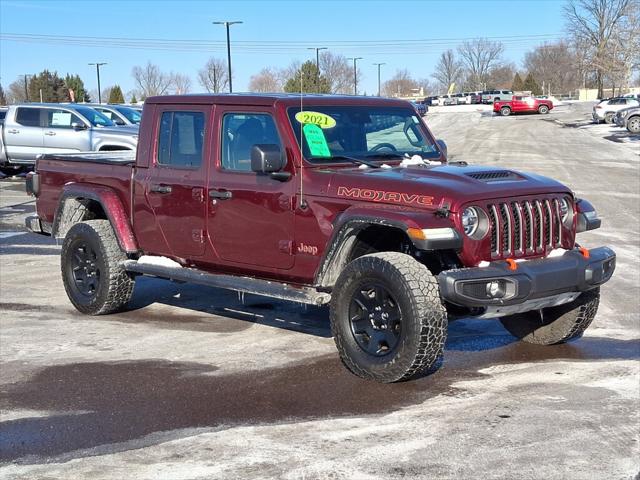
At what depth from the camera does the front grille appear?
5785mm

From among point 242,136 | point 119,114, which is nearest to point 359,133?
point 242,136

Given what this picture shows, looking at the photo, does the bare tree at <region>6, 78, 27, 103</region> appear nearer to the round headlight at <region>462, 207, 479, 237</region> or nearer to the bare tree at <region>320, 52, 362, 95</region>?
the bare tree at <region>320, 52, 362, 95</region>

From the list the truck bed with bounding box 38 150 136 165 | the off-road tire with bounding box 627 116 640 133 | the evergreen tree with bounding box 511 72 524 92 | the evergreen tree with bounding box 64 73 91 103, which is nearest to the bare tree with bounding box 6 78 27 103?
the evergreen tree with bounding box 64 73 91 103

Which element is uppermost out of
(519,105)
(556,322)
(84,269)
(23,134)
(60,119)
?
(519,105)

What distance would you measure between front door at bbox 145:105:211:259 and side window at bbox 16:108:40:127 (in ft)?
52.4

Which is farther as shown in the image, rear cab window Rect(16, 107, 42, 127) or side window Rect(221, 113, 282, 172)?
rear cab window Rect(16, 107, 42, 127)

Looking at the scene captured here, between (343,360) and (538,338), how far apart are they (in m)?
1.80

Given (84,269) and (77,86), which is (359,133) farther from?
(77,86)

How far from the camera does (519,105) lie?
206 feet

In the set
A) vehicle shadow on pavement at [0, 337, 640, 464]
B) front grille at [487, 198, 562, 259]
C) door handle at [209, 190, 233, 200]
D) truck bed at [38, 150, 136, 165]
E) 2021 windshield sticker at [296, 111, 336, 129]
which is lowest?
vehicle shadow on pavement at [0, 337, 640, 464]

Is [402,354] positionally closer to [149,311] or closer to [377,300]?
[377,300]

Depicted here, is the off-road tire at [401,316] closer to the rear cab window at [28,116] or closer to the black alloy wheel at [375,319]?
the black alloy wheel at [375,319]

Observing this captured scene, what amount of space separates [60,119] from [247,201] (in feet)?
54.2

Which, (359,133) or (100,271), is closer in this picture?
(359,133)
